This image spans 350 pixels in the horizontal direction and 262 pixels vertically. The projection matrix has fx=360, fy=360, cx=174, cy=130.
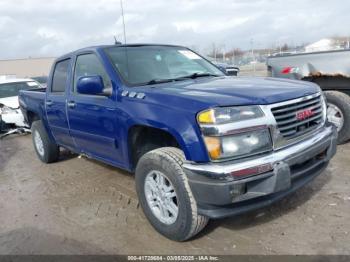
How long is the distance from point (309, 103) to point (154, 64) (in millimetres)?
1744

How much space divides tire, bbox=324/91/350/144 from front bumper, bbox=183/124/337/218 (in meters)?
2.76

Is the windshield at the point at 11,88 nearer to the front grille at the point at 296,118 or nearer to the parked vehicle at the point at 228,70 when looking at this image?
the parked vehicle at the point at 228,70

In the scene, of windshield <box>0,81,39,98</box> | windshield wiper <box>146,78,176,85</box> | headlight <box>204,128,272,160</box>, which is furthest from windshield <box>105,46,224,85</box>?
windshield <box>0,81,39,98</box>

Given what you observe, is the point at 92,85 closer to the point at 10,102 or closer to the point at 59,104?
the point at 59,104

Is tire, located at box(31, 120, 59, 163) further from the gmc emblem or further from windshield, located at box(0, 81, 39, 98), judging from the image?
windshield, located at box(0, 81, 39, 98)

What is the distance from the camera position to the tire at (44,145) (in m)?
5.87

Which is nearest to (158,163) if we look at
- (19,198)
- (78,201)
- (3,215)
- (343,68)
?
(78,201)

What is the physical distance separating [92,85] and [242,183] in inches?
72.6

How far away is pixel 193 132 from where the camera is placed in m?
2.81

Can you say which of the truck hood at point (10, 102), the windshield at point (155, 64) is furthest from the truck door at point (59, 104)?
the truck hood at point (10, 102)

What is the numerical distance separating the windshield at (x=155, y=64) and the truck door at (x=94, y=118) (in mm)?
223

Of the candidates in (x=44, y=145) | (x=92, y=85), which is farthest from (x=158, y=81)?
(x=44, y=145)

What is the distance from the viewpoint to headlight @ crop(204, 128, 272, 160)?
2.75 metres

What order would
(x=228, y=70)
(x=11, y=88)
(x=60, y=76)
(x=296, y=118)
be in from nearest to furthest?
(x=296, y=118)
(x=60, y=76)
(x=228, y=70)
(x=11, y=88)
